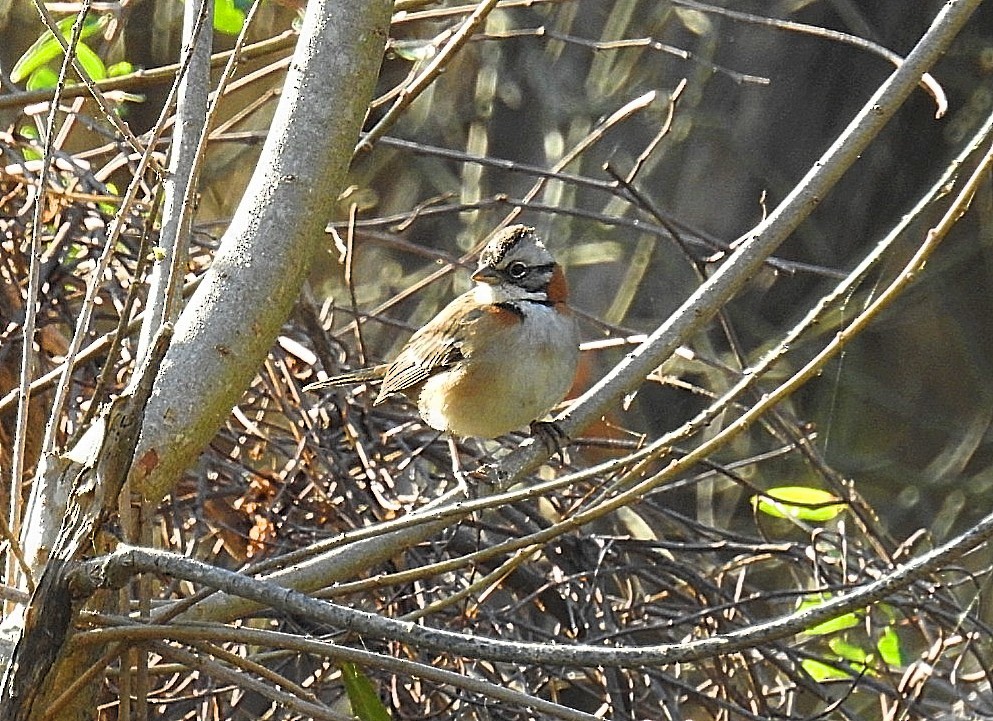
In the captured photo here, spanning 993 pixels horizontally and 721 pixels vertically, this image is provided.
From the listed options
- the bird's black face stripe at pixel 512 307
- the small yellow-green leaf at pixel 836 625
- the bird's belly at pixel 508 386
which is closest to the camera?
the small yellow-green leaf at pixel 836 625

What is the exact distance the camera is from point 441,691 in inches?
117

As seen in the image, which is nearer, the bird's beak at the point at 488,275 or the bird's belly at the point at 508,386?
the bird's belly at the point at 508,386

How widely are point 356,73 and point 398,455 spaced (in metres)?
1.49

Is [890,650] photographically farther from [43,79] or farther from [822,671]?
[43,79]

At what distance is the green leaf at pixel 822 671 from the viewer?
347 cm

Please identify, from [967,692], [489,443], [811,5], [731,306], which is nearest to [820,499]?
[967,692]

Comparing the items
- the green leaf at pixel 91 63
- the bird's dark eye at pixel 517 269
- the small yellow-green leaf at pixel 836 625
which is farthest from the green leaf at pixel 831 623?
the green leaf at pixel 91 63

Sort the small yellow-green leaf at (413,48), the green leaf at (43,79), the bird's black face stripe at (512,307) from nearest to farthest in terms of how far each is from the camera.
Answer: the small yellow-green leaf at (413,48) < the green leaf at (43,79) < the bird's black face stripe at (512,307)

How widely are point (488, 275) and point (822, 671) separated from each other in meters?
1.45

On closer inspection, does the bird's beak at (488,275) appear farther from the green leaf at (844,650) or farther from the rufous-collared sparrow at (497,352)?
the green leaf at (844,650)

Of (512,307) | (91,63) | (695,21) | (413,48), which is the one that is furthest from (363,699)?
(695,21)

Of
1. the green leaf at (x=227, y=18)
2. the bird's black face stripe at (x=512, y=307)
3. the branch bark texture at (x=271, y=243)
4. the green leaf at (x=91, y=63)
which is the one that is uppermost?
the green leaf at (x=91, y=63)

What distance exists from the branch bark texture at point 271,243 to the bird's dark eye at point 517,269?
1796 mm

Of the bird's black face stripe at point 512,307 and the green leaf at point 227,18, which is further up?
the green leaf at point 227,18
